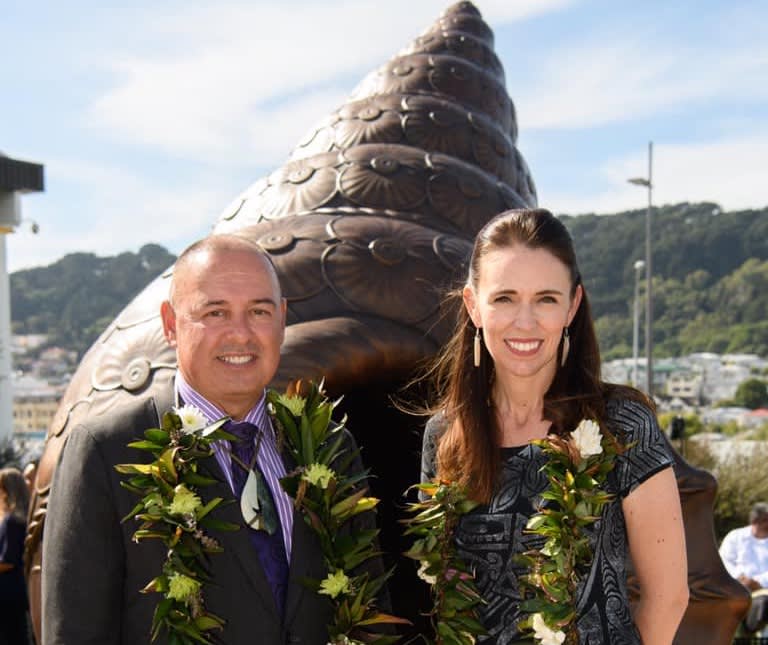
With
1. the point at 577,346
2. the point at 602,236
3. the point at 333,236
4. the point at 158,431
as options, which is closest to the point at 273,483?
the point at 158,431

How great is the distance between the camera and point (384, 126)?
498 cm

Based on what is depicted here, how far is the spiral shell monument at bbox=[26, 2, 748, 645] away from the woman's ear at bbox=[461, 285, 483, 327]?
113 centimetres

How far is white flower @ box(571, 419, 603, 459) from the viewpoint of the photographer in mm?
2264

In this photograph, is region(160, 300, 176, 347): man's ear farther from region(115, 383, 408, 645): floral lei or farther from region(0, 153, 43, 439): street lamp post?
region(0, 153, 43, 439): street lamp post

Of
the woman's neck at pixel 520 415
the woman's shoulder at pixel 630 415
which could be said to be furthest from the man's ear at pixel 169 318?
the woman's shoulder at pixel 630 415

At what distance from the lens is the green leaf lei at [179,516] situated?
211 centimetres

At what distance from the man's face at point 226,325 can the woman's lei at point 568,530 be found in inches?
29.2

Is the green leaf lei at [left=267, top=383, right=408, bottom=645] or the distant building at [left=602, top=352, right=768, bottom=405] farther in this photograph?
the distant building at [left=602, top=352, right=768, bottom=405]

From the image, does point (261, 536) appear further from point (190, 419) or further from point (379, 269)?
point (379, 269)

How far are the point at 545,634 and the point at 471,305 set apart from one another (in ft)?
2.73

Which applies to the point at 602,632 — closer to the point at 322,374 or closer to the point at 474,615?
the point at 474,615

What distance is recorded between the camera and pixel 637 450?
7.51 ft

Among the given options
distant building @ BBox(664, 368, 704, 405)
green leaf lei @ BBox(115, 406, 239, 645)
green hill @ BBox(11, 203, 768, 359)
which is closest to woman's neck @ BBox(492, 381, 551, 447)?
green leaf lei @ BBox(115, 406, 239, 645)

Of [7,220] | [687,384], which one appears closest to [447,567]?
[7,220]
